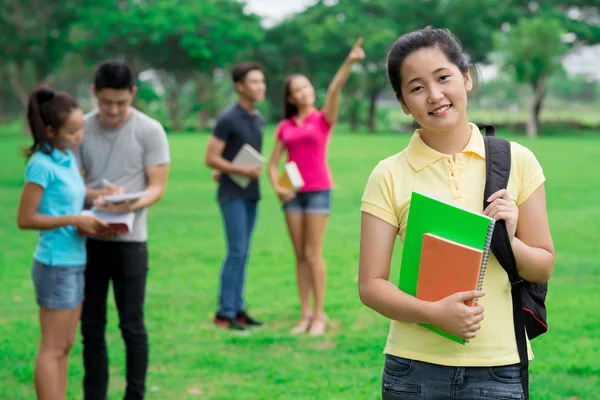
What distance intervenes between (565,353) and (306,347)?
1769mm

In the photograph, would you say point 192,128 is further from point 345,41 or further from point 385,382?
point 385,382

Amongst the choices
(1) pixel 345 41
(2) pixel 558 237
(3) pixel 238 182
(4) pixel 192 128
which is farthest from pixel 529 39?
(3) pixel 238 182

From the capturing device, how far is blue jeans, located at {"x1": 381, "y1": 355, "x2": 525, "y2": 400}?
246 centimetres

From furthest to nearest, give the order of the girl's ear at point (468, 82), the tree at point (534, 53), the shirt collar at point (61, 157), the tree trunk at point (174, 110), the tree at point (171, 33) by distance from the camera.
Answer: the tree trunk at point (174, 110), the tree at point (171, 33), the tree at point (534, 53), the shirt collar at point (61, 157), the girl's ear at point (468, 82)

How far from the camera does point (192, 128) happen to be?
5856 cm

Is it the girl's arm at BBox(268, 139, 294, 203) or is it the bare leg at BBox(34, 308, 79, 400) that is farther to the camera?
the girl's arm at BBox(268, 139, 294, 203)

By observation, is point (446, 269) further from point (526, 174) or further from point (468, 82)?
point (468, 82)

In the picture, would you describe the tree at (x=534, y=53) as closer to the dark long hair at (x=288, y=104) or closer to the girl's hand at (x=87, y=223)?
the dark long hair at (x=288, y=104)

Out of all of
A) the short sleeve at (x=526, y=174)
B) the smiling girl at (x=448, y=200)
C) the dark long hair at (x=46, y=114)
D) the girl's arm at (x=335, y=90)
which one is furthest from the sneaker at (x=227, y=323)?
the short sleeve at (x=526, y=174)

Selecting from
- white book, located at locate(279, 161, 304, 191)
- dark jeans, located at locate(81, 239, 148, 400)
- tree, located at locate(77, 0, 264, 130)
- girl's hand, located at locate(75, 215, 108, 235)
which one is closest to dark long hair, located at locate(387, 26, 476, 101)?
girl's hand, located at locate(75, 215, 108, 235)

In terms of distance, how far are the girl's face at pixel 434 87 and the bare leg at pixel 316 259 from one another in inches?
168

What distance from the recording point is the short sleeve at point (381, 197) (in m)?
2.50

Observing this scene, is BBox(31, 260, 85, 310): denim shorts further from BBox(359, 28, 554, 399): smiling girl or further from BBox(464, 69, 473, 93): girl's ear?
BBox(464, 69, 473, 93): girl's ear

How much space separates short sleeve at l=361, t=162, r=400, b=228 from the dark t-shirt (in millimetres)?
4415
